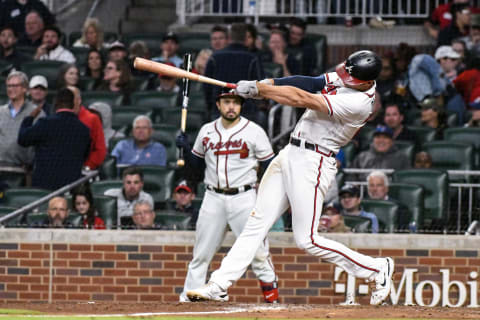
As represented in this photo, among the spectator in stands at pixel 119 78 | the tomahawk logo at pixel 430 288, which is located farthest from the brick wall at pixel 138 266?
the spectator in stands at pixel 119 78

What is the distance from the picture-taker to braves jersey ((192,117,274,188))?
902 centimetres

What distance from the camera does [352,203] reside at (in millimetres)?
10008

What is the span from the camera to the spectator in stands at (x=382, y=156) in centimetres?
1113

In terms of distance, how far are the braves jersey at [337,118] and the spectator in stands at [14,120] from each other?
15.2 feet

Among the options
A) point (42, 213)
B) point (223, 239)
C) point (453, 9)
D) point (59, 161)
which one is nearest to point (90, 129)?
point (59, 161)

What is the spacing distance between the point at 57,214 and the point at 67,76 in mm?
3052

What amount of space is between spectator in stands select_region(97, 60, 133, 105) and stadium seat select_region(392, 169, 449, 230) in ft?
12.0

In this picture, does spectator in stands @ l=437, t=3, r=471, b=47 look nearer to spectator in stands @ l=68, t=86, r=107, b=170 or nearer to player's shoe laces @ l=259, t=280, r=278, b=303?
spectator in stands @ l=68, t=86, r=107, b=170

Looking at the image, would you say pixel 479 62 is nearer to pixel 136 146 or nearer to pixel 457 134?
pixel 457 134

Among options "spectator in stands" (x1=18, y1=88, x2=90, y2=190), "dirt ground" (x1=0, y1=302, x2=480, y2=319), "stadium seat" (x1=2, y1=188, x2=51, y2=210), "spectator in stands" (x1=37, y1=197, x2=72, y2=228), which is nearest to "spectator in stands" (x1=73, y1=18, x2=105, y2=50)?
"spectator in stands" (x1=18, y1=88, x2=90, y2=190)

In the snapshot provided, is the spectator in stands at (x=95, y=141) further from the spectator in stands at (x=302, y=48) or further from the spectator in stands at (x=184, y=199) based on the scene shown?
the spectator in stands at (x=302, y=48)

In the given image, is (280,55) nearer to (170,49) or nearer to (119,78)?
(170,49)

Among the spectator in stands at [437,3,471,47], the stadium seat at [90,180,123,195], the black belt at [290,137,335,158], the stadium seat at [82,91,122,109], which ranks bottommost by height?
the stadium seat at [90,180,123,195]

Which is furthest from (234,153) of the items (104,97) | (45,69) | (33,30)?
(33,30)
